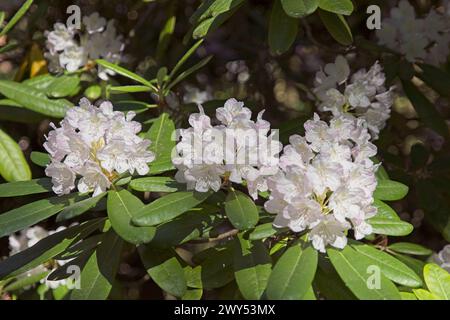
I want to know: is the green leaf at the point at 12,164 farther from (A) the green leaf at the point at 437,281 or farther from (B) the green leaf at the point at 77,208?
(A) the green leaf at the point at 437,281

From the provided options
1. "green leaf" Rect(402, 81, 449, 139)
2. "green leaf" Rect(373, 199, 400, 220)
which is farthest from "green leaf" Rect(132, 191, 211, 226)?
"green leaf" Rect(402, 81, 449, 139)

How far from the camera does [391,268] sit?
56.4 inches

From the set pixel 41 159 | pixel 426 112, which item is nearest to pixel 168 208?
pixel 41 159

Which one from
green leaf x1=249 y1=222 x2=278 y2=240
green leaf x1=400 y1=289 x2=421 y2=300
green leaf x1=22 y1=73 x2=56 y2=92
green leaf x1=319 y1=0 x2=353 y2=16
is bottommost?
green leaf x1=400 y1=289 x2=421 y2=300

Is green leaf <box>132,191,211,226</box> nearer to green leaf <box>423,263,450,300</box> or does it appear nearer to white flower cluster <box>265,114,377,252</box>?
white flower cluster <box>265,114,377,252</box>

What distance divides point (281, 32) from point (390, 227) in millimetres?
567

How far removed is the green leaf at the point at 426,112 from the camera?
218 cm

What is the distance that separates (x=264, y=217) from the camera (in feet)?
4.99

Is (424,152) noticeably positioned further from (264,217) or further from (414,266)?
(264,217)

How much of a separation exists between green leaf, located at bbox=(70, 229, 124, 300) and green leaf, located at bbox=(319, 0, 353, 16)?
0.73 m

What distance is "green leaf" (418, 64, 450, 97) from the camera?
213 cm

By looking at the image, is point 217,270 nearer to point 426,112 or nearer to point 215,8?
point 215,8

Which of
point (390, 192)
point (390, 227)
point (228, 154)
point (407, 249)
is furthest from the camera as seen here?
point (407, 249)

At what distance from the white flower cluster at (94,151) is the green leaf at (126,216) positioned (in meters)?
0.05
